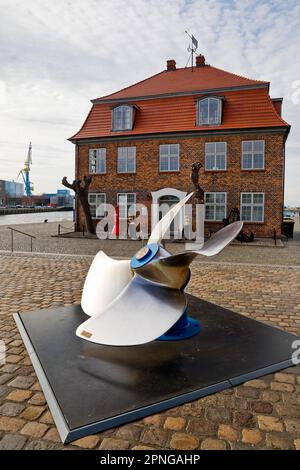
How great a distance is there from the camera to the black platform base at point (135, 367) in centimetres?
294

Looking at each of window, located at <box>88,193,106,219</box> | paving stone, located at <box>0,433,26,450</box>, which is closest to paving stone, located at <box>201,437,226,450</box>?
paving stone, located at <box>0,433,26,450</box>

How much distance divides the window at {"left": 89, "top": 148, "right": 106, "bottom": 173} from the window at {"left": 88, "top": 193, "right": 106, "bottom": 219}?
1.67 m

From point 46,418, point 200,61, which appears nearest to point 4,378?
point 46,418

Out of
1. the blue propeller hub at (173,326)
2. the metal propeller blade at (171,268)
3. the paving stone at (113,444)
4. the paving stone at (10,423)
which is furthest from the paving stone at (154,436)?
the metal propeller blade at (171,268)

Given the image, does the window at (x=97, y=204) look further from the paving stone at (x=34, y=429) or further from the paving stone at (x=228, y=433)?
the paving stone at (x=228, y=433)

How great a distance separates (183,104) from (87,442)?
2228 cm

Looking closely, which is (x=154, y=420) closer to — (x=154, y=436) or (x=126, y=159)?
(x=154, y=436)

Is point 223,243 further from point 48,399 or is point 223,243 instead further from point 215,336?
point 48,399

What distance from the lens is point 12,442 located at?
258 centimetres

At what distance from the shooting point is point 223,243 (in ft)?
13.1

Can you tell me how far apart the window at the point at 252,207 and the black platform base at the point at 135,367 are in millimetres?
16301

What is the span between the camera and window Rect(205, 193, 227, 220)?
21.0m

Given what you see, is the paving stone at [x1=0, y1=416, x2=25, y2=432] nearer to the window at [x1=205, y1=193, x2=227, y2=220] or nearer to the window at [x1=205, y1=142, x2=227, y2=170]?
the window at [x1=205, y1=193, x2=227, y2=220]
